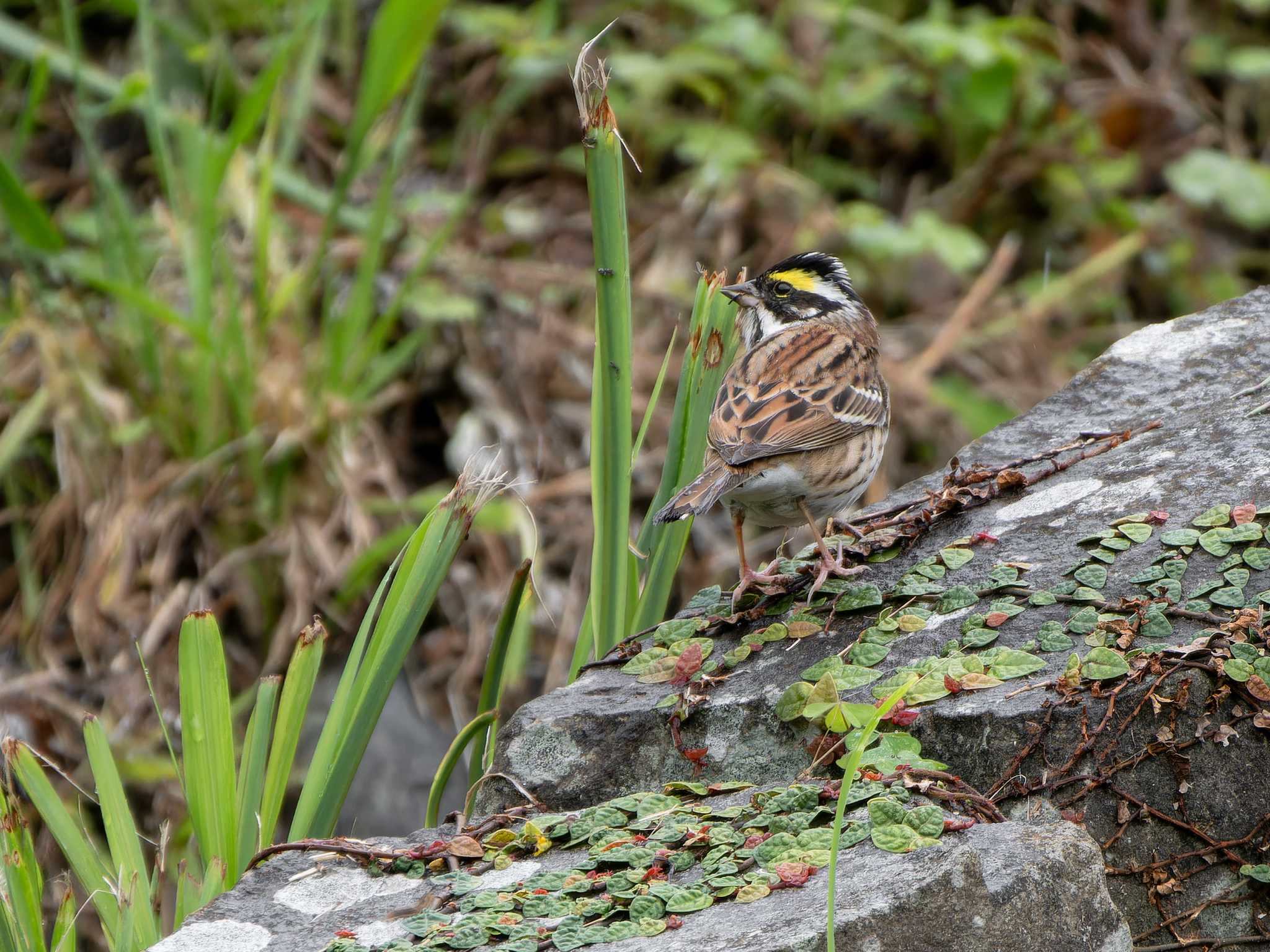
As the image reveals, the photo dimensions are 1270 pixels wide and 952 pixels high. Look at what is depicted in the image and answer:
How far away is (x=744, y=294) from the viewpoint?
14.5ft

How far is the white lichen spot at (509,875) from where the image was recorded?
2.64m

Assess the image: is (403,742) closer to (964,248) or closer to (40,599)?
(40,599)

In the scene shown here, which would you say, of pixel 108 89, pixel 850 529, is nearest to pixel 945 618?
pixel 850 529

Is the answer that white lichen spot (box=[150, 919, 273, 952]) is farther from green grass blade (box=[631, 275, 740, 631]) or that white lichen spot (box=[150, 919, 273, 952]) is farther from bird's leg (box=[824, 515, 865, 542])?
bird's leg (box=[824, 515, 865, 542])

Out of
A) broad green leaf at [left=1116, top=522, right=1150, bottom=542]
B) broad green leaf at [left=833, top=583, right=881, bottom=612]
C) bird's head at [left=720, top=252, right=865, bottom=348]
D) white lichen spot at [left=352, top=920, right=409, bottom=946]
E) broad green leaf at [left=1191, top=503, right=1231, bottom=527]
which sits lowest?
broad green leaf at [left=833, top=583, right=881, bottom=612]

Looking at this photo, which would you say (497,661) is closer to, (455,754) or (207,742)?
(455,754)

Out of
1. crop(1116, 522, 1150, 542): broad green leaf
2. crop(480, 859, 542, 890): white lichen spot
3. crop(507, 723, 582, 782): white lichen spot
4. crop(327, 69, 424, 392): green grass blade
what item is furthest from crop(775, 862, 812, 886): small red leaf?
crop(327, 69, 424, 392): green grass blade

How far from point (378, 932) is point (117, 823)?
865 mm

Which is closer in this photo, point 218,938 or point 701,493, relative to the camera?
point 218,938

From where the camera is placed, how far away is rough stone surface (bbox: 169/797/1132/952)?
7.25ft

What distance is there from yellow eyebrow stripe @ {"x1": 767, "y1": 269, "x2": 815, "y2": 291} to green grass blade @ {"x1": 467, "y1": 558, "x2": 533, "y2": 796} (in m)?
1.60

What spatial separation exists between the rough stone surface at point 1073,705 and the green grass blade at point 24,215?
8.16 ft

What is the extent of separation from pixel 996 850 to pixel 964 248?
5.39 m

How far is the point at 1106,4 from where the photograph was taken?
902 cm
